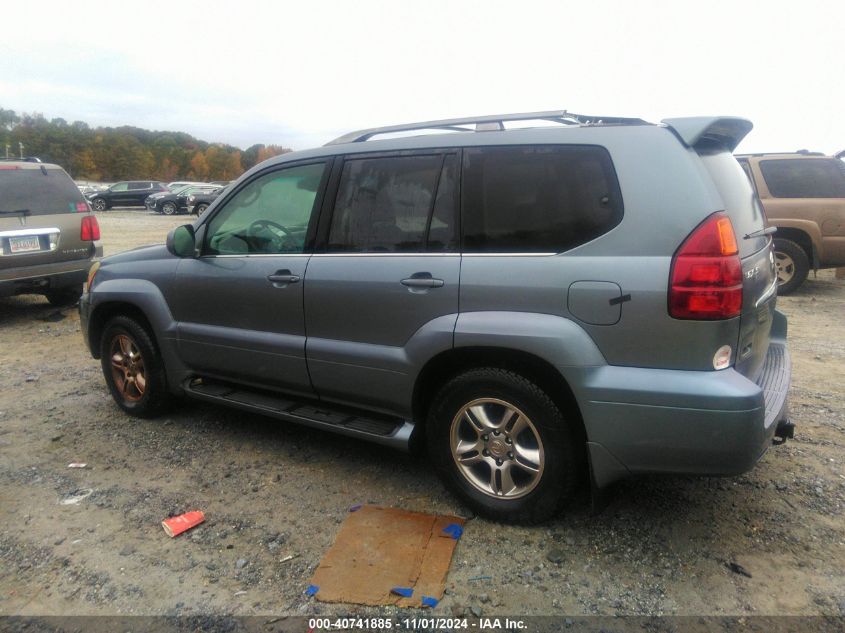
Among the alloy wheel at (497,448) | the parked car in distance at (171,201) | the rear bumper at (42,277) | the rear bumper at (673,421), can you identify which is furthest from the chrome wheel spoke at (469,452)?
the parked car in distance at (171,201)

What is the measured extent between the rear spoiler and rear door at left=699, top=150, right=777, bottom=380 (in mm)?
76

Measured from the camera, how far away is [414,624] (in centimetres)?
242

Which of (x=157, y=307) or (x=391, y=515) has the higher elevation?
(x=157, y=307)

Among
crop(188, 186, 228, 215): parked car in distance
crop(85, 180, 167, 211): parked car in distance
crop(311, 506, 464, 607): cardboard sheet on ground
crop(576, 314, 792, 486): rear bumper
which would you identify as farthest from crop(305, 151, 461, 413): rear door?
crop(85, 180, 167, 211): parked car in distance

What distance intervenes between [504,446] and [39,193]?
6.88m

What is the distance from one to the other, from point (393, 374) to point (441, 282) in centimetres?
54

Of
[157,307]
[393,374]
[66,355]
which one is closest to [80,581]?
[393,374]

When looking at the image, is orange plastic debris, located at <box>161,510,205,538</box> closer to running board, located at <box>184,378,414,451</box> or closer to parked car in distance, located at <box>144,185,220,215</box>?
running board, located at <box>184,378,414,451</box>

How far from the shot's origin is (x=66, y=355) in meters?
6.34

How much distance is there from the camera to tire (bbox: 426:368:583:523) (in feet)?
9.15

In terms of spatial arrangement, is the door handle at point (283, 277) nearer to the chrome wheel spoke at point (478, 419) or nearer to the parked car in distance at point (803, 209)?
the chrome wheel spoke at point (478, 419)

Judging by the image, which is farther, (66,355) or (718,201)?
(66,355)

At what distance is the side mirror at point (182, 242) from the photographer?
13.1 feet

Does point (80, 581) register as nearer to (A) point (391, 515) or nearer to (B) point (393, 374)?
(A) point (391, 515)
